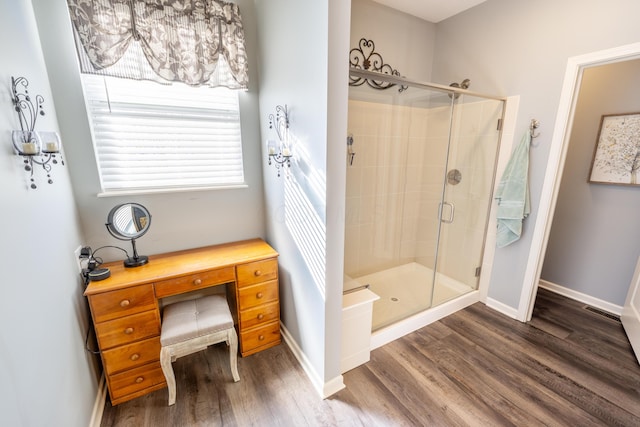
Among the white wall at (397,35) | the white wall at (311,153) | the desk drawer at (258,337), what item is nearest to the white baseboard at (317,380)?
the white wall at (311,153)

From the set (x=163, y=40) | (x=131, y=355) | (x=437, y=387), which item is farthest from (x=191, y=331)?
(x=163, y=40)

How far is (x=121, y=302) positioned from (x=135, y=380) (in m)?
0.54

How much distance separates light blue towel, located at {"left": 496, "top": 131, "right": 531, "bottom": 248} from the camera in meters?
2.17

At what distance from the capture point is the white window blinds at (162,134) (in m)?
1.67

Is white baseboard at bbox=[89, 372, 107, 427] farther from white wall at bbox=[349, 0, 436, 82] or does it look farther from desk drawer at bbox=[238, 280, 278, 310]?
white wall at bbox=[349, 0, 436, 82]

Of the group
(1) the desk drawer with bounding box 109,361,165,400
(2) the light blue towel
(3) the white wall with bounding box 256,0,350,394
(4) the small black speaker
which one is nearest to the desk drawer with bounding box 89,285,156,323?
(4) the small black speaker

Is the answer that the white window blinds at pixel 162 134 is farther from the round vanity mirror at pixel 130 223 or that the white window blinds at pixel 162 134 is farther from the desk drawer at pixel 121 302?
the desk drawer at pixel 121 302

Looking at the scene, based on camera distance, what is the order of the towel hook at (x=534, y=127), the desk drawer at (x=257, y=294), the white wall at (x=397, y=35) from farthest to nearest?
the white wall at (x=397, y=35)
the towel hook at (x=534, y=127)
the desk drawer at (x=257, y=294)

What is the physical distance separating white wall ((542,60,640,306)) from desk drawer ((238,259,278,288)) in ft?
10.0

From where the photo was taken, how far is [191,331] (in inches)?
61.2

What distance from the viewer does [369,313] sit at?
5.98 ft

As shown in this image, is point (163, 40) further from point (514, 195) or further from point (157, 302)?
point (514, 195)

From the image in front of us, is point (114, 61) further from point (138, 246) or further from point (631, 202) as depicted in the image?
point (631, 202)

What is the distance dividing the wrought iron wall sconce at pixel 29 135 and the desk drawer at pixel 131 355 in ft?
3.34
